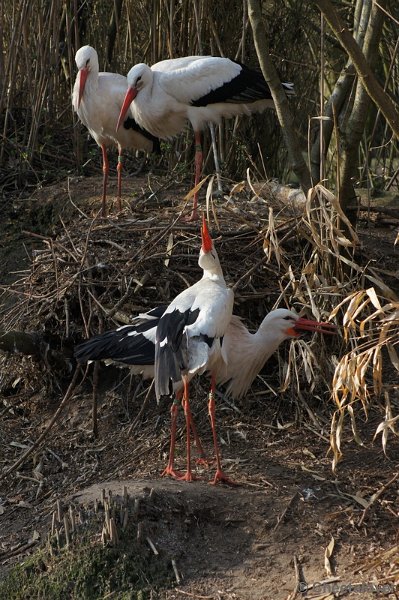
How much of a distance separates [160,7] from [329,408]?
4343mm

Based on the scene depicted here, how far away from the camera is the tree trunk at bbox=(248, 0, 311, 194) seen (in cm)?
576

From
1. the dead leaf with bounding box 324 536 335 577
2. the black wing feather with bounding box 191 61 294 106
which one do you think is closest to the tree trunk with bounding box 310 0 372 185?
the black wing feather with bounding box 191 61 294 106

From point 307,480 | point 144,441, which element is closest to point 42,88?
point 144,441

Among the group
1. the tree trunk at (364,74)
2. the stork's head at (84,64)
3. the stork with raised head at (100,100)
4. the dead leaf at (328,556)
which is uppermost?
the tree trunk at (364,74)

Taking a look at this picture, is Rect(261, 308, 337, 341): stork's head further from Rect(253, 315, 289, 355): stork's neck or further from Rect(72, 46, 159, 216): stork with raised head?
Rect(72, 46, 159, 216): stork with raised head

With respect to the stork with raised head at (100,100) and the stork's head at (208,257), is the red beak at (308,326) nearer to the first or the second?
the stork's head at (208,257)

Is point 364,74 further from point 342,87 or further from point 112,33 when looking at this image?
point 112,33

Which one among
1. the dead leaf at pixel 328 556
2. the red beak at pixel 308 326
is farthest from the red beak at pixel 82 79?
the dead leaf at pixel 328 556

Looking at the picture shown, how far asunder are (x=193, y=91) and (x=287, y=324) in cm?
283

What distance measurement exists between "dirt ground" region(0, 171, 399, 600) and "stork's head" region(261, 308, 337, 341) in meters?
0.50

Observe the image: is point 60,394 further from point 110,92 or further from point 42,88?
point 42,88

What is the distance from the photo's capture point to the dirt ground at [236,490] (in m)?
4.60

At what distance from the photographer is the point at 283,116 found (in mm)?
5922

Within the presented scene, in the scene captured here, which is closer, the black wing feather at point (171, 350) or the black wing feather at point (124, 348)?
the black wing feather at point (171, 350)
